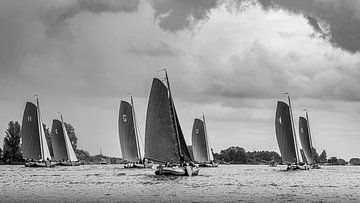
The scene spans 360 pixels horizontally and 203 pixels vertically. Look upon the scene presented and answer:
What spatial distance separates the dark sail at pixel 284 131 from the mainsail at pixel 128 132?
110ft

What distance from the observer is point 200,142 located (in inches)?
6998

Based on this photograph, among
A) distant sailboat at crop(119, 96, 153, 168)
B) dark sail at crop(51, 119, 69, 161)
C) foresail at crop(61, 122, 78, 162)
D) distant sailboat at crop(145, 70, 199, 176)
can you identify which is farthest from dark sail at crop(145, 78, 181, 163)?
dark sail at crop(51, 119, 69, 161)

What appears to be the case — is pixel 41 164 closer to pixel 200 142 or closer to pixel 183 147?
pixel 200 142

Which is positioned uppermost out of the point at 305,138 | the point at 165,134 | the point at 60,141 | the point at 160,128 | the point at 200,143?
the point at 60,141

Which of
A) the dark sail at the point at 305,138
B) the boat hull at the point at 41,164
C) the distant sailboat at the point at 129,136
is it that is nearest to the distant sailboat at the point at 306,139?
the dark sail at the point at 305,138

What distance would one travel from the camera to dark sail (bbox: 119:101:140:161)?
149 meters

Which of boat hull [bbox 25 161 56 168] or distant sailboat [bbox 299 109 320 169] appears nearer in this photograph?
distant sailboat [bbox 299 109 320 169]

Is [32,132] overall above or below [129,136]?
above

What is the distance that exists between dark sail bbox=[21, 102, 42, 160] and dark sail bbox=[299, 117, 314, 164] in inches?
2629

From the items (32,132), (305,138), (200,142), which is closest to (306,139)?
(305,138)

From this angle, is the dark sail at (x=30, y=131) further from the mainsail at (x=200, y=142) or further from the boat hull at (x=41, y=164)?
the mainsail at (x=200, y=142)

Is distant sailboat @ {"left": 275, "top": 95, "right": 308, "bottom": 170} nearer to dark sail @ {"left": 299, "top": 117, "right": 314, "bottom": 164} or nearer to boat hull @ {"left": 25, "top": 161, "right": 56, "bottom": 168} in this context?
dark sail @ {"left": 299, "top": 117, "right": 314, "bottom": 164}

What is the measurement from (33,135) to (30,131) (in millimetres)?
1283

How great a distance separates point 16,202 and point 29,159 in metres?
120
